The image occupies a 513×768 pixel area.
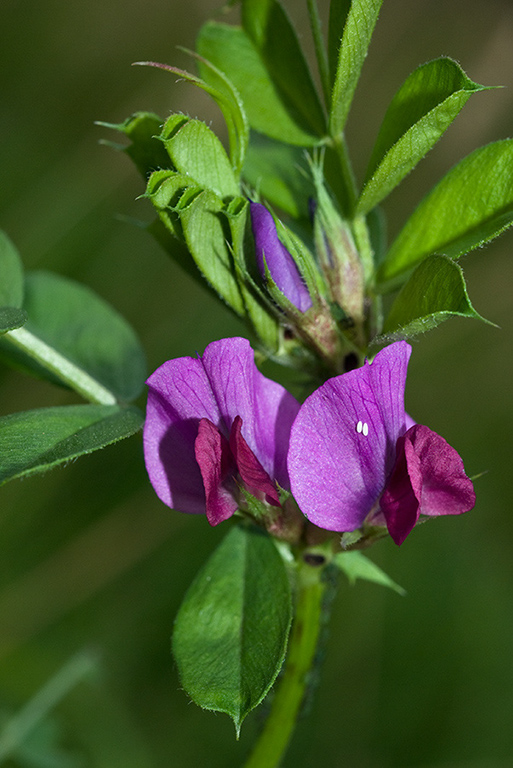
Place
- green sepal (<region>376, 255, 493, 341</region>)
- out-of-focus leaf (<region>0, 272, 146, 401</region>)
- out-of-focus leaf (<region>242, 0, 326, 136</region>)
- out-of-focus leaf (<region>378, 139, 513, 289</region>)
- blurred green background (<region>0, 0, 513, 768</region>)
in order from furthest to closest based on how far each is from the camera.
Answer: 1. blurred green background (<region>0, 0, 513, 768</region>)
2. out-of-focus leaf (<region>0, 272, 146, 401</region>)
3. out-of-focus leaf (<region>242, 0, 326, 136</region>)
4. out-of-focus leaf (<region>378, 139, 513, 289</region>)
5. green sepal (<region>376, 255, 493, 341</region>)

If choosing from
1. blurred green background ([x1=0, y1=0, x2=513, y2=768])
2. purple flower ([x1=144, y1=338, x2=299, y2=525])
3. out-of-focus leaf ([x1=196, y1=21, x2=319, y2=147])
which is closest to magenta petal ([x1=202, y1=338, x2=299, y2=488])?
purple flower ([x1=144, y1=338, x2=299, y2=525])

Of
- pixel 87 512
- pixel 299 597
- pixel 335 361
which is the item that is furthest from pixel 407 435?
pixel 87 512

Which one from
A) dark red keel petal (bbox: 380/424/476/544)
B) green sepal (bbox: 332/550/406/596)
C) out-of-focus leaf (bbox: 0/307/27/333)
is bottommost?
green sepal (bbox: 332/550/406/596)

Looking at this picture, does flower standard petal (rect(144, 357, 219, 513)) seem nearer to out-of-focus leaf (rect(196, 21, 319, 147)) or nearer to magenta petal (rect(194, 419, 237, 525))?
magenta petal (rect(194, 419, 237, 525))

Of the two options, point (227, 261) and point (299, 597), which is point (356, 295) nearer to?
point (227, 261)

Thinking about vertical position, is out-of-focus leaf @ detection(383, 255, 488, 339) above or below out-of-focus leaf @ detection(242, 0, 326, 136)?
below

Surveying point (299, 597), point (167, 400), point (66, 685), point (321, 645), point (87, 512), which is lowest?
point (87, 512)
